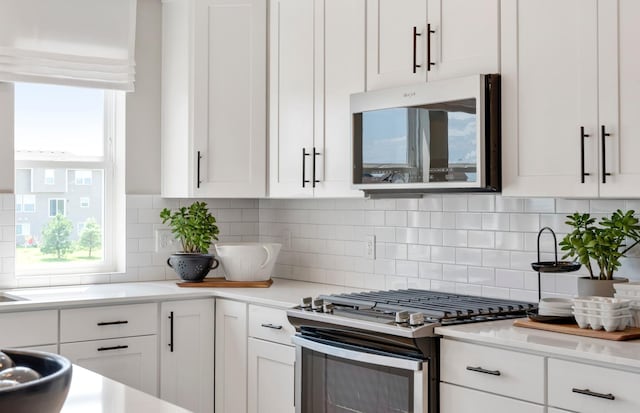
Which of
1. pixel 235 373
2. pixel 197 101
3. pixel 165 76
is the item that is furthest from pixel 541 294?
pixel 165 76

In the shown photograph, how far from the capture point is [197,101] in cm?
421

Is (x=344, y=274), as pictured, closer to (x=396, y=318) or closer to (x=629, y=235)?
(x=396, y=318)

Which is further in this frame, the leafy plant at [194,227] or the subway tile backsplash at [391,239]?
the leafy plant at [194,227]

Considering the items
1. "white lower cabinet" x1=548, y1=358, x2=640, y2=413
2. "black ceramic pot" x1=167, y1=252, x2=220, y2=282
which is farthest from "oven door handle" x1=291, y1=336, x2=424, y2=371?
"black ceramic pot" x1=167, y1=252, x2=220, y2=282

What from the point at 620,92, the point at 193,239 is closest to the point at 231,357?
the point at 193,239

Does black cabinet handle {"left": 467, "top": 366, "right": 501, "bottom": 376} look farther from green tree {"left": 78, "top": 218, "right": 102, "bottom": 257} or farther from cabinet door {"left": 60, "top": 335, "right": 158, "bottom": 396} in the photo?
green tree {"left": 78, "top": 218, "right": 102, "bottom": 257}

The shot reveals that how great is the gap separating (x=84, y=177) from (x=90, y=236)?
317 millimetres

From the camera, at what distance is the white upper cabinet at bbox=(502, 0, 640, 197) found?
8.57ft

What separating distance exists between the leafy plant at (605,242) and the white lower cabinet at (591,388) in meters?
0.54

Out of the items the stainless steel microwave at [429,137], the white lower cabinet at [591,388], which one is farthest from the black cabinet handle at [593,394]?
the stainless steel microwave at [429,137]

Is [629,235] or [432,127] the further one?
[432,127]

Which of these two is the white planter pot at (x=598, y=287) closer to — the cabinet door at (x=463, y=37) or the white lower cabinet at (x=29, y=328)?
the cabinet door at (x=463, y=37)

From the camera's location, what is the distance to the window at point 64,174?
4152 mm

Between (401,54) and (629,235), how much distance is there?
1.18 metres
